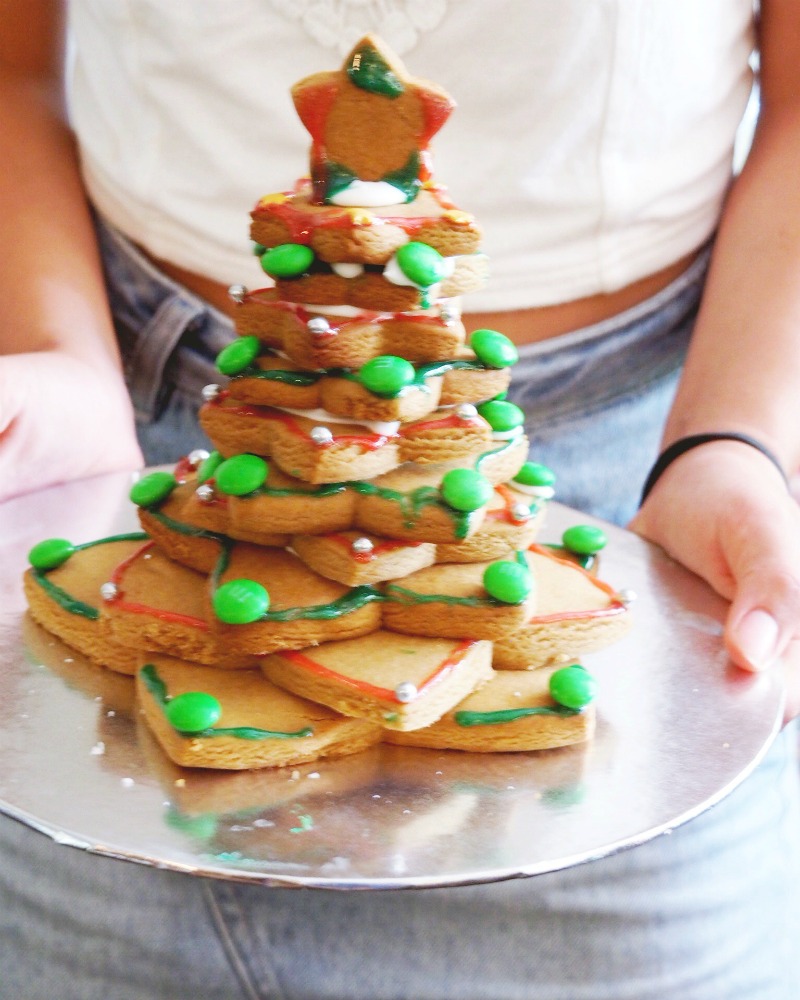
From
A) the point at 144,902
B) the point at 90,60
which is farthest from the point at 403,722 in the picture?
the point at 90,60

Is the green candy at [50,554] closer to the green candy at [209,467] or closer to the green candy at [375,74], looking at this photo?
the green candy at [209,467]

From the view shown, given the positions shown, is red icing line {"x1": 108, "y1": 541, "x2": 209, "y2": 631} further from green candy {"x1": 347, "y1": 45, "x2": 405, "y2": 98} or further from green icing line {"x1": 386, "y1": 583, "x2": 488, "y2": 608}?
green candy {"x1": 347, "y1": 45, "x2": 405, "y2": 98}

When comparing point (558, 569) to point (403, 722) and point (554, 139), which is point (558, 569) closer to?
point (403, 722)

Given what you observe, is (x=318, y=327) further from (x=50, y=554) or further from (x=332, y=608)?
(x=50, y=554)

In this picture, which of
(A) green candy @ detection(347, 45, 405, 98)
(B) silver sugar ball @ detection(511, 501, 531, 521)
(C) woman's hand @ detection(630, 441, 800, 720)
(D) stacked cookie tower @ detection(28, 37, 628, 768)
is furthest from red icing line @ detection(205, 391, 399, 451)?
(C) woman's hand @ detection(630, 441, 800, 720)

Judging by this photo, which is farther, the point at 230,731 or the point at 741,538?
the point at 741,538

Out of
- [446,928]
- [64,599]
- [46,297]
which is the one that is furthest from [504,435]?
[46,297]
